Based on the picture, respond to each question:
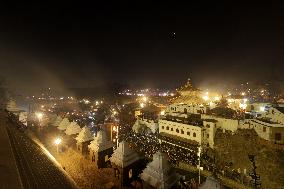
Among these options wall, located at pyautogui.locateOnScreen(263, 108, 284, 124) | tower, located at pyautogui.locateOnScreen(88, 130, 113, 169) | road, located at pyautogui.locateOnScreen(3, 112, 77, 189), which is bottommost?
tower, located at pyautogui.locateOnScreen(88, 130, 113, 169)

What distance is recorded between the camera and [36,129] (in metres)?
39.1

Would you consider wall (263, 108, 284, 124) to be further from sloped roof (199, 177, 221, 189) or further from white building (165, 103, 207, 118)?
sloped roof (199, 177, 221, 189)

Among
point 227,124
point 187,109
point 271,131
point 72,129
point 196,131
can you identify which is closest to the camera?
point 271,131

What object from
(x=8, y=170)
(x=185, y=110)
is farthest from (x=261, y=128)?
(x=8, y=170)

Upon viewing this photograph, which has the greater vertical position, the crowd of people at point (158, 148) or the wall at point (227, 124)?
the wall at point (227, 124)

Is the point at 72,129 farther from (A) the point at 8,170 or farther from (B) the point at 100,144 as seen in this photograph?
(A) the point at 8,170

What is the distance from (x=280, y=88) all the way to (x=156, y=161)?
311 feet

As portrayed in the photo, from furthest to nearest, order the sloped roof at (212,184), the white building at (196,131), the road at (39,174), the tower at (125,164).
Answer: the white building at (196,131) < the tower at (125,164) < the sloped roof at (212,184) < the road at (39,174)

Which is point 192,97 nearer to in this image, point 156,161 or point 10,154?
point 156,161

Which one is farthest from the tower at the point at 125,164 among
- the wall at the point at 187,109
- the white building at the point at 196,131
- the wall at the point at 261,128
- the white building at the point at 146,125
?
the wall at the point at 187,109

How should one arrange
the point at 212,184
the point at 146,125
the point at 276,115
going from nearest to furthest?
1. the point at 212,184
2. the point at 276,115
3. the point at 146,125

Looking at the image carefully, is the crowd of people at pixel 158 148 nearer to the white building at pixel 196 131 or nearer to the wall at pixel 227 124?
the white building at pixel 196 131

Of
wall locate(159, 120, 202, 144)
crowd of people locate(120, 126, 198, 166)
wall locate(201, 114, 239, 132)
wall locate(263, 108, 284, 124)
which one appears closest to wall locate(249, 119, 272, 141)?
wall locate(201, 114, 239, 132)

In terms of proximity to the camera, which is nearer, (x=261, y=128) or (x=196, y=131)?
(x=261, y=128)
